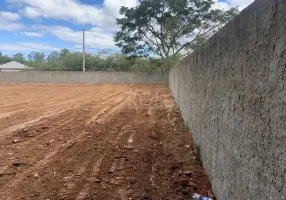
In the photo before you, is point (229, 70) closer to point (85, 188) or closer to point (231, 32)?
point (231, 32)

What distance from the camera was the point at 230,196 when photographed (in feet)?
7.99

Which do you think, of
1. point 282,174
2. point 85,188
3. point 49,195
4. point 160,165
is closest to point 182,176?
point 160,165

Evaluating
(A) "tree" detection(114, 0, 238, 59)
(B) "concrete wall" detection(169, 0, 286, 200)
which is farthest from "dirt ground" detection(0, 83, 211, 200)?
(A) "tree" detection(114, 0, 238, 59)

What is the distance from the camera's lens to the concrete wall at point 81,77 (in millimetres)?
32312

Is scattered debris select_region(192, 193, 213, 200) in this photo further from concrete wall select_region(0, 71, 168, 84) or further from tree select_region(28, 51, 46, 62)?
tree select_region(28, 51, 46, 62)

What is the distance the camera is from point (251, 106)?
1965 mm

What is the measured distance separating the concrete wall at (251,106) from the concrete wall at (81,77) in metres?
29.0

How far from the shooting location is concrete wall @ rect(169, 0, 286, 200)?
1528 mm

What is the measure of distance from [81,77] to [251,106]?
31713 millimetres

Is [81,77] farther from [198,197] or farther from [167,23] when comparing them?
[198,197]

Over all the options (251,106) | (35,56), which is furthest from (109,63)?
(35,56)

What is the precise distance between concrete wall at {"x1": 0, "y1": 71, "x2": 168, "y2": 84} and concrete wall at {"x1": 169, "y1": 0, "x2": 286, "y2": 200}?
95.0 feet

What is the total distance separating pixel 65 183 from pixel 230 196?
1.96m

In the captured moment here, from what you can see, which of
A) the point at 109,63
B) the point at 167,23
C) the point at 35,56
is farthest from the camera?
the point at 35,56
